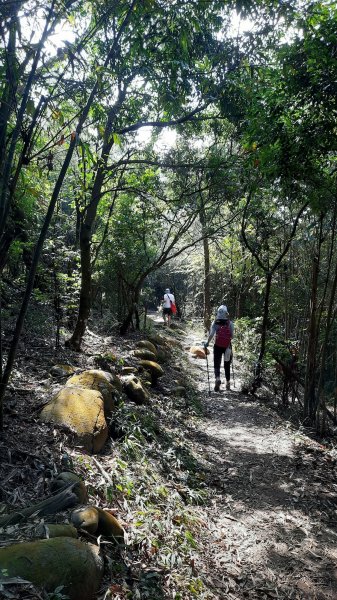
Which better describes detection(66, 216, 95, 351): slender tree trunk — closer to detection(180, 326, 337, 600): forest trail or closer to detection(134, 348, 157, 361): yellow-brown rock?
detection(134, 348, 157, 361): yellow-brown rock

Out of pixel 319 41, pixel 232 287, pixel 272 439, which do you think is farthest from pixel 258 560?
pixel 232 287

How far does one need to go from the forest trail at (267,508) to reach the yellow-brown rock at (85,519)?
132 cm

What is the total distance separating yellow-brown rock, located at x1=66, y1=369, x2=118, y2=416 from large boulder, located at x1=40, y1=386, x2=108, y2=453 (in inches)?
15.0

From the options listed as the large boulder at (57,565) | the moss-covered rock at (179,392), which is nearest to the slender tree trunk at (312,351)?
the moss-covered rock at (179,392)

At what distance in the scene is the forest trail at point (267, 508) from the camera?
3.70 m

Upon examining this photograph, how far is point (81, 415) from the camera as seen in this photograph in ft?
15.2

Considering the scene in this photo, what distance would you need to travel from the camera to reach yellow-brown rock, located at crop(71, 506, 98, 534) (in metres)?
2.87

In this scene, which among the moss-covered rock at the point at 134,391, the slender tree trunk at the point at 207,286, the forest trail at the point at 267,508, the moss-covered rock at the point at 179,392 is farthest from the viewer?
the slender tree trunk at the point at 207,286

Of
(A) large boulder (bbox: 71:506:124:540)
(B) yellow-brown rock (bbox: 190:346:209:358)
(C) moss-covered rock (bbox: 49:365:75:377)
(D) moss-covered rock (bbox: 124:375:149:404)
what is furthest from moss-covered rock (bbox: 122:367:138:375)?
(B) yellow-brown rock (bbox: 190:346:209:358)

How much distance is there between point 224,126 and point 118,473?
27.7ft

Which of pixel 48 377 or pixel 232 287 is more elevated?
pixel 232 287

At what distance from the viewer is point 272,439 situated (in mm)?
7121

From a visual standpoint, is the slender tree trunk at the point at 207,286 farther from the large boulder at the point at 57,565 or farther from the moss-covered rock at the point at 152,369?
the large boulder at the point at 57,565

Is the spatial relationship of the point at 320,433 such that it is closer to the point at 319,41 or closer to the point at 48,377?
the point at 48,377
